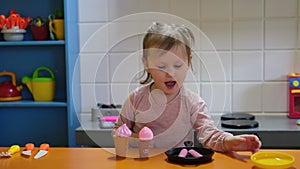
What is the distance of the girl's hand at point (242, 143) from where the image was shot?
968mm

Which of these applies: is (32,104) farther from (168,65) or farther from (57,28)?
(168,65)

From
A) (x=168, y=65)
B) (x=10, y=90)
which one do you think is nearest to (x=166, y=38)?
(x=168, y=65)

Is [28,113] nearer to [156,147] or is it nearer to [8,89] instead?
[8,89]

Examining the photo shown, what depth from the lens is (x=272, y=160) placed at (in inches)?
35.7

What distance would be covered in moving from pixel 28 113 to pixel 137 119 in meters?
1.11

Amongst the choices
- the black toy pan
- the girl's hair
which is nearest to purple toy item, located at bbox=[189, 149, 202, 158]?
the black toy pan

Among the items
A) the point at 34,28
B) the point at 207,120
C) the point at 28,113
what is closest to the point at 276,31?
the point at 207,120

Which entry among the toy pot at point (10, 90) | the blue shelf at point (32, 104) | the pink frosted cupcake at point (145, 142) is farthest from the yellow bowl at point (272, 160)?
the toy pot at point (10, 90)

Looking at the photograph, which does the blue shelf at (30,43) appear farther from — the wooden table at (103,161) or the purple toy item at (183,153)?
the purple toy item at (183,153)

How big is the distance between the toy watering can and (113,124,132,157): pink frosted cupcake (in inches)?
43.2

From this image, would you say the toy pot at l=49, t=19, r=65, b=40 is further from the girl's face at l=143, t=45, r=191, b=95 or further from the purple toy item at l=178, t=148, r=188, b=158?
the purple toy item at l=178, t=148, r=188, b=158

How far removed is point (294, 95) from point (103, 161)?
1.20 meters

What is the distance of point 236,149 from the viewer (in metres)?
0.99

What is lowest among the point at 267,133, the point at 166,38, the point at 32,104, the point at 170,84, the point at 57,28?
the point at 267,133
